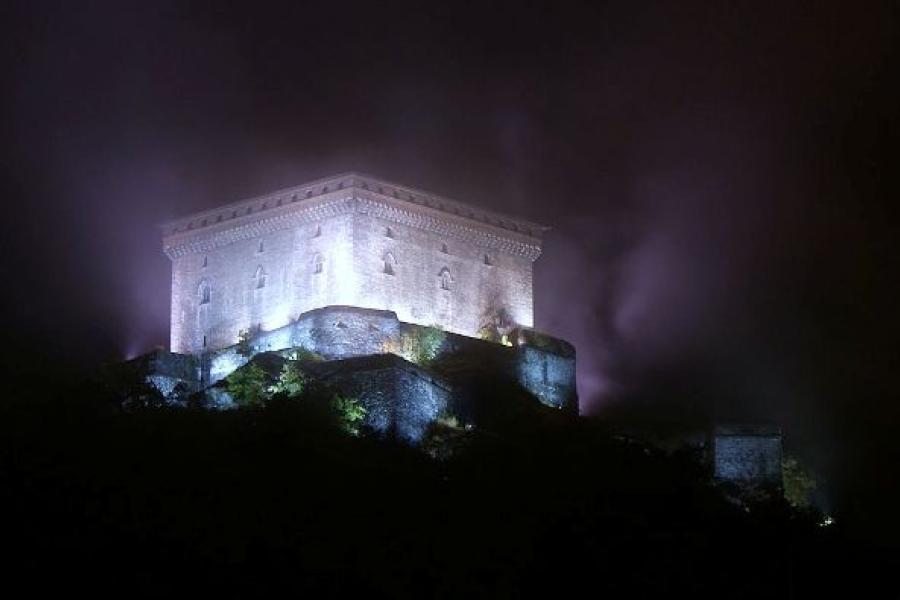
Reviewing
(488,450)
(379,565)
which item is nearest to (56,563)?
(379,565)

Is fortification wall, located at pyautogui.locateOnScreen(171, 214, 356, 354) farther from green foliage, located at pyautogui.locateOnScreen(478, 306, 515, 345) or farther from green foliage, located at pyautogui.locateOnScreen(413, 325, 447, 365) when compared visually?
green foliage, located at pyautogui.locateOnScreen(478, 306, 515, 345)

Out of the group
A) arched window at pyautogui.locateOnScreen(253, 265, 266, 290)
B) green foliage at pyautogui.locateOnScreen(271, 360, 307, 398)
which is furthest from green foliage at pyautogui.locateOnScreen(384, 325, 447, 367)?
arched window at pyautogui.locateOnScreen(253, 265, 266, 290)

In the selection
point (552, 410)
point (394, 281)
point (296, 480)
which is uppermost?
point (394, 281)

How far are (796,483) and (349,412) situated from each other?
72.7ft

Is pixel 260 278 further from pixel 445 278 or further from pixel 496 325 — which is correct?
pixel 496 325

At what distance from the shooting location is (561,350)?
288 feet

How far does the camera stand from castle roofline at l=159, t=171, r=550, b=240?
281ft

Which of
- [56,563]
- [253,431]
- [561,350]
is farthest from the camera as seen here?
[561,350]

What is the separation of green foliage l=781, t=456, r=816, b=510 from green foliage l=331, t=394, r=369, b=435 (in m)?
19.8

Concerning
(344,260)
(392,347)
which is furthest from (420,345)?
(344,260)

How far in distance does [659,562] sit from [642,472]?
356 inches

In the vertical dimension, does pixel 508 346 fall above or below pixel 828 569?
Result: above

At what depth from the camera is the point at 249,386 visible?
252 feet

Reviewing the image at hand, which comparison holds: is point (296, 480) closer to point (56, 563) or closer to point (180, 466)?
point (180, 466)
